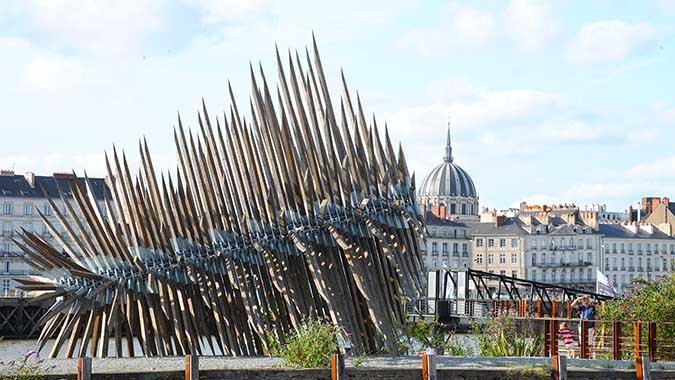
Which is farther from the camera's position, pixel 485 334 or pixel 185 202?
pixel 485 334

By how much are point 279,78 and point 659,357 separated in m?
9.82

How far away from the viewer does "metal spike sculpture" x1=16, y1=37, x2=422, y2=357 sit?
24906mm

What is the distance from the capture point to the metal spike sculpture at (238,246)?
24906 millimetres

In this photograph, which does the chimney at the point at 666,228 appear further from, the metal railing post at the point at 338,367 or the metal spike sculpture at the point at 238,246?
the metal railing post at the point at 338,367

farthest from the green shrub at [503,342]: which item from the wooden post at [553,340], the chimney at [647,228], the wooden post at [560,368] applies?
the chimney at [647,228]

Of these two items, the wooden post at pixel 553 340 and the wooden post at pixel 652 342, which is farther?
the wooden post at pixel 553 340

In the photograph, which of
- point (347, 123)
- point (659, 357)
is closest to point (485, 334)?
point (659, 357)

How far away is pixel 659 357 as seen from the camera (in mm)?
28438

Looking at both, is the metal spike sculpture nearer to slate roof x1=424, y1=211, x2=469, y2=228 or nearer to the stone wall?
the stone wall

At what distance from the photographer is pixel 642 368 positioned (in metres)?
24.9


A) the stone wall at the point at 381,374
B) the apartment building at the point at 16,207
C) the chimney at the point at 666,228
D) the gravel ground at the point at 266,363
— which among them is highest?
the chimney at the point at 666,228

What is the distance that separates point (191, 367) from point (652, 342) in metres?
10.1

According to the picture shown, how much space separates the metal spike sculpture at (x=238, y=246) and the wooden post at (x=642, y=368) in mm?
4521

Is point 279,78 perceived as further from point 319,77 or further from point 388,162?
point 388,162
